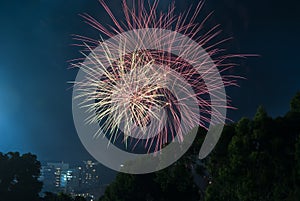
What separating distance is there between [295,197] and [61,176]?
374 feet

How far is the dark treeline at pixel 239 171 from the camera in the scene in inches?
520

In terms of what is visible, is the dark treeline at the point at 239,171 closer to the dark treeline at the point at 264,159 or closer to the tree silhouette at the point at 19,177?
the dark treeline at the point at 264,159

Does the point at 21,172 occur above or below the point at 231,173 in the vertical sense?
above

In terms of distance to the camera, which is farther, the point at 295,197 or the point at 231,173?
the point at 231,173

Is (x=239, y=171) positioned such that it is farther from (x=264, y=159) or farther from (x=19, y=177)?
(x=19, y=177)

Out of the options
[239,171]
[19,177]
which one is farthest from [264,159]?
→ [19,177]

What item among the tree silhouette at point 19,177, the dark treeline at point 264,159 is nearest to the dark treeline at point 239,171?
the dark treeline at point 264,159

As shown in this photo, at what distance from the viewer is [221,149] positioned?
52.0 ft

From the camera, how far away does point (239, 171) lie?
45.3ft

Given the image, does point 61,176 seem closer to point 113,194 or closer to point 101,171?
point 101,171

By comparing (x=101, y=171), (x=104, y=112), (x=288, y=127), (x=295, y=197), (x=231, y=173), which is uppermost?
(x=101, y=171)

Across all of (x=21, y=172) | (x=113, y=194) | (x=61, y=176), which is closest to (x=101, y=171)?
(x=61, y=176)

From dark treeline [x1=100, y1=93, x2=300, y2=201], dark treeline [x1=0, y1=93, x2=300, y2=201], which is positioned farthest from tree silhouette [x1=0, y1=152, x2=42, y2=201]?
dark treeline [x1=100, y1=93, x2=300, y2=201]

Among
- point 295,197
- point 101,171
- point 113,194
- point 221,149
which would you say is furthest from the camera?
point 101,171
